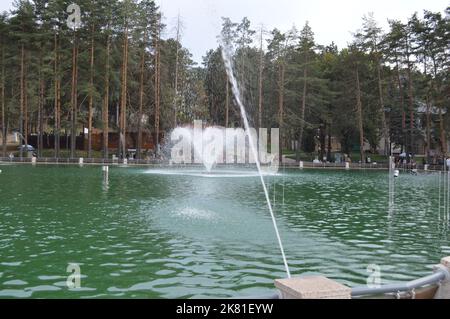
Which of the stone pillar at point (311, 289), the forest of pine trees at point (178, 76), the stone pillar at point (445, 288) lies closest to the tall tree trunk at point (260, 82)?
the forest of pine trees at point (178, 76)

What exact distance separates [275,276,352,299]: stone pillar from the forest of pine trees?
49.4m

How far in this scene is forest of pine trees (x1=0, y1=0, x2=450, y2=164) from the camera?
5378 centimetres

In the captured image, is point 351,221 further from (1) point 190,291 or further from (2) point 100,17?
(2) point 100,17

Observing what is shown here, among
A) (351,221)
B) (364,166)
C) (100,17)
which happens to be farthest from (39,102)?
(351,221)

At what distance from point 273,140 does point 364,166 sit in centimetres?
1193

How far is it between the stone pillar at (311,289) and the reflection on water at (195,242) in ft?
9.96

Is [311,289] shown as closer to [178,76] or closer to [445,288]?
[445,288]

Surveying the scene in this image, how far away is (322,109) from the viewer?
60.7 metres

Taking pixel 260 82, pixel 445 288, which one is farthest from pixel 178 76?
pixel 445 288

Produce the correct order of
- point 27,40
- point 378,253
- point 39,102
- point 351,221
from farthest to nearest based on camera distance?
point 39,102 < point 27,40 < point 351,221 < point 378,253

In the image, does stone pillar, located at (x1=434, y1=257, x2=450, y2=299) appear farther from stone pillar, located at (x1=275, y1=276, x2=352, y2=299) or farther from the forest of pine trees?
the forest of pine trees

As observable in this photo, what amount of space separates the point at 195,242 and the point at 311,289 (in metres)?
7.40

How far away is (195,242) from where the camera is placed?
12.3 m

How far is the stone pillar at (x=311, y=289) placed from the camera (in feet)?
16.6
